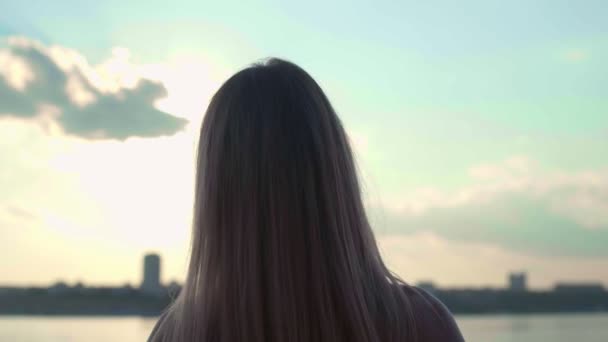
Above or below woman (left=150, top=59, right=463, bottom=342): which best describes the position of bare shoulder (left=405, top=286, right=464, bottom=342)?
below

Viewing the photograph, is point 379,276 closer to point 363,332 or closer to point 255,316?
point 363,332

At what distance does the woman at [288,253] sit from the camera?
1972 mm

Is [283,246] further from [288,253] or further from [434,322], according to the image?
[434,322]

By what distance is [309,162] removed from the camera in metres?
2.04

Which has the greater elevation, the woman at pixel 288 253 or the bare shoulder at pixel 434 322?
the woman at pixel 288 253

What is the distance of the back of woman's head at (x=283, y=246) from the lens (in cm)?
197

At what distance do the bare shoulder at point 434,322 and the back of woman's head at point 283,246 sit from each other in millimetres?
32

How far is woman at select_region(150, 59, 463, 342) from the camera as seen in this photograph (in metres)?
1.97

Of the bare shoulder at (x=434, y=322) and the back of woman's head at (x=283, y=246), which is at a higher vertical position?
the back of woman's head at (x=283, y=246)

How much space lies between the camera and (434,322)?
2.01 metres

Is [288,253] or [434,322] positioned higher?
[288,253]

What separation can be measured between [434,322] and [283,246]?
1.17 feet

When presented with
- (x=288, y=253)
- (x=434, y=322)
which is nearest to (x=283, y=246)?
(x=288, y=253)

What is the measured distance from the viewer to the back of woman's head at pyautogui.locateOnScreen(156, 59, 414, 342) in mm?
1971
